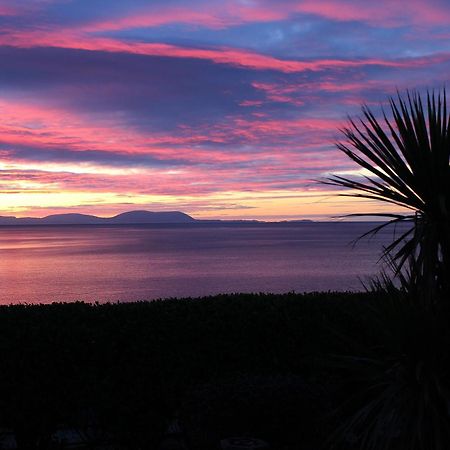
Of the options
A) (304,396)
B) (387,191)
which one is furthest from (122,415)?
(387,191)

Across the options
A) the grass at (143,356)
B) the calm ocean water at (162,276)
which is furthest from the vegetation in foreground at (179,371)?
the calm ocean water at (162,276)

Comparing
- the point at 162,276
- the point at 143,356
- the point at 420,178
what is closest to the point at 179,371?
the point at 143,356

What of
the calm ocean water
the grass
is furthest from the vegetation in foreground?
the calm ocean water

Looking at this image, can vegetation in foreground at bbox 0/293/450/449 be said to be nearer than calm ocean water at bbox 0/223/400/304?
Yes

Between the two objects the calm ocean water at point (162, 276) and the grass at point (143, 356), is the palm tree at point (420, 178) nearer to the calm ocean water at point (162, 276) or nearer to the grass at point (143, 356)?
the grass at point (143, 356)

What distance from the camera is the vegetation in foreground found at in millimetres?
5980

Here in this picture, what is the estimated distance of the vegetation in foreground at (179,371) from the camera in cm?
598

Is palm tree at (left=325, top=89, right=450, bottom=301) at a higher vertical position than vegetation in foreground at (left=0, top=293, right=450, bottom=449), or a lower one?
higher

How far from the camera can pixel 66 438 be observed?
615 centimetres

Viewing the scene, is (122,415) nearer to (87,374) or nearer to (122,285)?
(87,374)

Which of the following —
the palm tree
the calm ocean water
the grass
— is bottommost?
the calm ocean water

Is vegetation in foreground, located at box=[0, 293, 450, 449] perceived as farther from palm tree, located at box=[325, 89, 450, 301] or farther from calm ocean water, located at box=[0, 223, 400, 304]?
calm ocean water, located at box=[0, 223, 400, 304]

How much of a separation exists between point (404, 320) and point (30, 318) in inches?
154

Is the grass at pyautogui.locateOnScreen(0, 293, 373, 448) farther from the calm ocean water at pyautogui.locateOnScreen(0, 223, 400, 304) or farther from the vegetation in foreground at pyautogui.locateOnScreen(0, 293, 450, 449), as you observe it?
the calm ocean water at pyautogui.locateOnScreen(0, 223, 400, 304)
